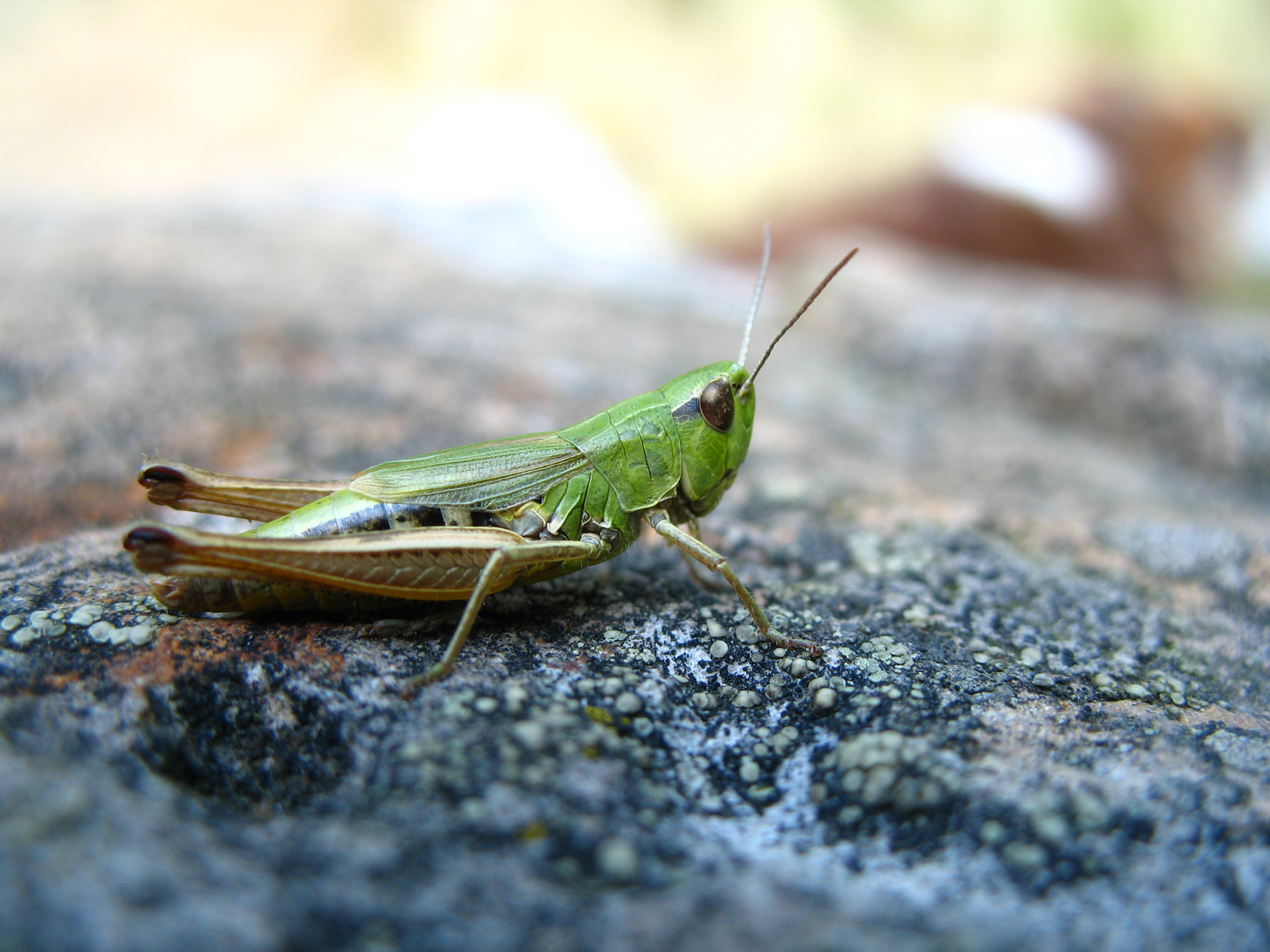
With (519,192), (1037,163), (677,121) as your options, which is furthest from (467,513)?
(677,121)

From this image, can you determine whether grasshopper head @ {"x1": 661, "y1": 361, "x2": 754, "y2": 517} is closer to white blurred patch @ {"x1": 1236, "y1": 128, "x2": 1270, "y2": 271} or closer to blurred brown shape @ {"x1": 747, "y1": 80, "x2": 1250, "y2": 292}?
blurred brown shape @ {"x1": 747, "y1": 80, "x2": 1250, "y2": 292}

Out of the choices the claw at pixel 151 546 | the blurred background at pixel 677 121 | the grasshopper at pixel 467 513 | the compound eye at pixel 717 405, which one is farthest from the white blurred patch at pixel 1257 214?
the claw at pixel 151 546

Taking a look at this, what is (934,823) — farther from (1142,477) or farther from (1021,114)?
(1021,114)

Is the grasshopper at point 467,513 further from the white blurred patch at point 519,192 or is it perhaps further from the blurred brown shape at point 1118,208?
the blurred brown shape at point 1118,208

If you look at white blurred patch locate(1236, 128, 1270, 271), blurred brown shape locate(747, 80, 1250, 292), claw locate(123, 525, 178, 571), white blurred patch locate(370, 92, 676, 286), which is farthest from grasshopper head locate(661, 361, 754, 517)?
white blurred patch locate(1236, 128, 1270, 271)

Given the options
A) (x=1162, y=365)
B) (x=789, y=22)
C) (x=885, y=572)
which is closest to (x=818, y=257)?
(x=1162, y=365)
